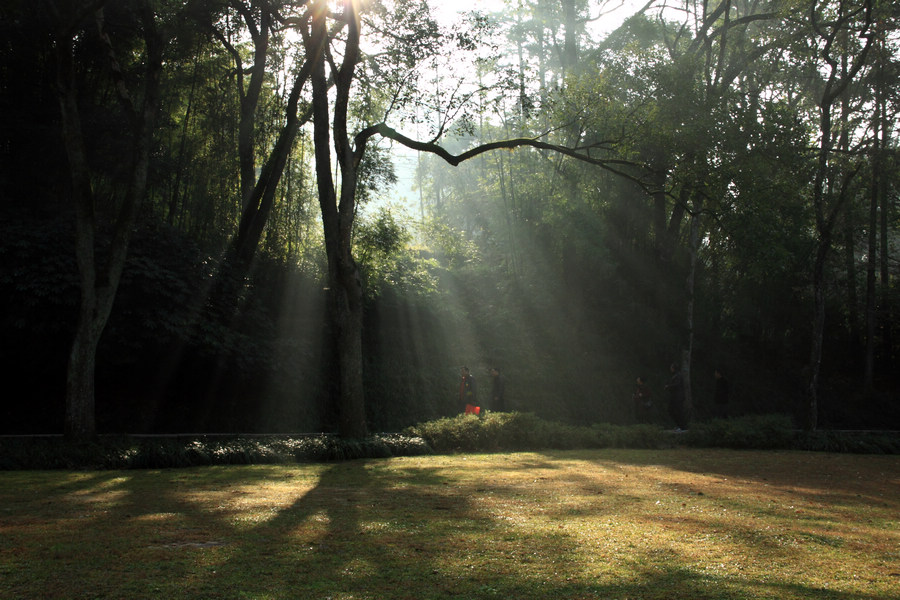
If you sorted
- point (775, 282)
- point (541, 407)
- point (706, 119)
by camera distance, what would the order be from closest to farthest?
point (706, 119)
point (541, 407)
point (775, 282)

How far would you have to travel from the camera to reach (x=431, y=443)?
42.1 ft

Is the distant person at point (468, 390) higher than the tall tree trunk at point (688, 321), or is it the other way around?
the tall tree trunk at point (688, 321)

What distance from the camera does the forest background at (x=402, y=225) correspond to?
1248 cm

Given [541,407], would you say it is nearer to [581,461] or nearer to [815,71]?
[581,461]

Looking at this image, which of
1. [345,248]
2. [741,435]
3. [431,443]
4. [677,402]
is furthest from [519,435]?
[677,402]

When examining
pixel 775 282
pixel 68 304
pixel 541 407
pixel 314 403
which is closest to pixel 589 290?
pixel 541 407

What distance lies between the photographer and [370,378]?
58.7ft

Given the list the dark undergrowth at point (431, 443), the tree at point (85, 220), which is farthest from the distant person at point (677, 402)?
the tree at point (85, 220)

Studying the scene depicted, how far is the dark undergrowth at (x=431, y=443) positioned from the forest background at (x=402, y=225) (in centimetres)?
92

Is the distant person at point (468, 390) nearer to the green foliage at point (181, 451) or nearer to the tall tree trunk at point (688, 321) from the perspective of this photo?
the green foliage at point (181, 451)

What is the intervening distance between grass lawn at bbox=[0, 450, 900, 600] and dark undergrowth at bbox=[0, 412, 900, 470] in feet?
3.32

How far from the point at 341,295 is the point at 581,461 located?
16.8 feet

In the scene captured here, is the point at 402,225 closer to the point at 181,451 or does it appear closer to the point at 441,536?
the point at 181,451

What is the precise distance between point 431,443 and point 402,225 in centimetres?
885
